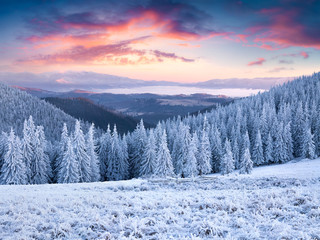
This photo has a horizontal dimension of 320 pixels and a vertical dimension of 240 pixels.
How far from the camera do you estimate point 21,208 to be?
36.3 ft

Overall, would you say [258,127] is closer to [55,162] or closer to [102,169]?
[102,169]

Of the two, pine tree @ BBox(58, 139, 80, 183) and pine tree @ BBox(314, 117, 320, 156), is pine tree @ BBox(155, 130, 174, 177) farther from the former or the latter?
pine tree @ BBox(314, 117, 320, 156)

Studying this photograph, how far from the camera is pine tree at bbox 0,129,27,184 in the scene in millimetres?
40016

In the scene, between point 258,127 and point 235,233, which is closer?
point 235,233

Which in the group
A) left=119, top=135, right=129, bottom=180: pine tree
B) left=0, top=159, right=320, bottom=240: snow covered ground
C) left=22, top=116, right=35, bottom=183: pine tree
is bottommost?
left=119, top=135, right=129, bottom=180: pine tree

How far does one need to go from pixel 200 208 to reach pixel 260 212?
107 inches

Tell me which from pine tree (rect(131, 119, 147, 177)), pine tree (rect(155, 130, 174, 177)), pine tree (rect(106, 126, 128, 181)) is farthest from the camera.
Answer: pine tree (rect(131, 119, 147, 177))

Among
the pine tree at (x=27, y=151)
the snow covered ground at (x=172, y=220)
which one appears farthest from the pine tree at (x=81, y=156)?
the snow covered ground at (x=172, y=220)

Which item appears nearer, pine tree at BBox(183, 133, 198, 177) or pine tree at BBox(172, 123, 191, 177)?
pine tree at BBox(183, 133, 198, 177)

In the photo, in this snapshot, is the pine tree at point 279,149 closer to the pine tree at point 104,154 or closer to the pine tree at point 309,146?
the pine tree at point 309,146

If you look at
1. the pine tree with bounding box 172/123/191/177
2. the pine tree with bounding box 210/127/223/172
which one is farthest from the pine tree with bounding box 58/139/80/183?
the pine tree with bounding box 210/127/223/172

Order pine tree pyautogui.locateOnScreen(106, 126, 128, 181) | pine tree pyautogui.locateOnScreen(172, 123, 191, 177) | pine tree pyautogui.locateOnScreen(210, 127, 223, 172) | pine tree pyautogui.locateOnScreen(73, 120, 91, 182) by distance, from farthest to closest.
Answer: pine tree pyautogui.locateOnScreen(210, 127, 223, 172) < pine tree pyautogui.locateOnScreen(172, 123, 191, 177) < pine tree pyautogui.locateOnScreen(106, 126, 128, 181) < pine tree pyautogui.locateOnScreen(73, 120, 91, 182)

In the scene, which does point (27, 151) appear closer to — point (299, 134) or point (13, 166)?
point (13, 166)

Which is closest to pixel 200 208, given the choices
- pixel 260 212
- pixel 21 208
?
pixel 260 212
